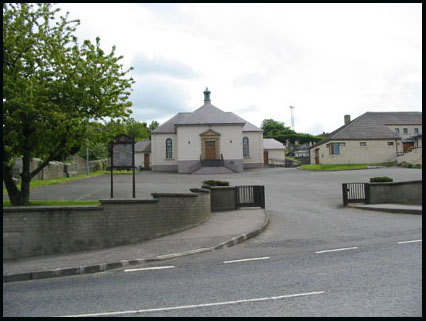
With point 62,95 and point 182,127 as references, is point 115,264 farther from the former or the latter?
point 182,127

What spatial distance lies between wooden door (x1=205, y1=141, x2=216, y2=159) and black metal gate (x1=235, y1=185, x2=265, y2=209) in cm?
2698

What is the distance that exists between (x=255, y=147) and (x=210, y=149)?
27.8 feet

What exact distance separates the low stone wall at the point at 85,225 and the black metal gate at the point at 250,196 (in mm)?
6327

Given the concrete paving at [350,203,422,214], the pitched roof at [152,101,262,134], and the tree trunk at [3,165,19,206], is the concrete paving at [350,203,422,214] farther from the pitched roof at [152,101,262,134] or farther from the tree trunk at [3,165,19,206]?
the pitched roof at [152,101,262,134]

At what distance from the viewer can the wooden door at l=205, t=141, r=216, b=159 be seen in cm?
4616

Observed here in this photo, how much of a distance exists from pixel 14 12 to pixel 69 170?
73.4ft

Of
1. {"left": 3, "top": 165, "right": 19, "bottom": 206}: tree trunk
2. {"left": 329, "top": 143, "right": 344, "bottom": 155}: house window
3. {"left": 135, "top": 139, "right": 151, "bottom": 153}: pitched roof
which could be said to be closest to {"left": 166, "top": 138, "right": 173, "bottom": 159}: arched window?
{"left": 135, "top": 139, "right": 151, "bottom": 153}: pitched roof

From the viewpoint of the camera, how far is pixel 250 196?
19.3 m

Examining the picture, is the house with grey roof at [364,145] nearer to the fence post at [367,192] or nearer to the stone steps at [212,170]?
the stone steps at [212,170]

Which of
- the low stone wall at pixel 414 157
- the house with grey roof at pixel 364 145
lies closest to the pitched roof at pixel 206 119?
the house with grey roof at pixel 364 145

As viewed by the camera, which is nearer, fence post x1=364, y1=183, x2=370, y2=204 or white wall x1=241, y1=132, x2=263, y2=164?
fence post x1=364, y1=183, x2=370, y2=204

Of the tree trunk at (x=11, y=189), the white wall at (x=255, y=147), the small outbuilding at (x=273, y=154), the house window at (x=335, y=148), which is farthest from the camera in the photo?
the small outbuilding at (x=273, y=154)

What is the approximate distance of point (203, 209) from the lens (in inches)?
609

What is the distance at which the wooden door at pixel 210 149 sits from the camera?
151 ft
